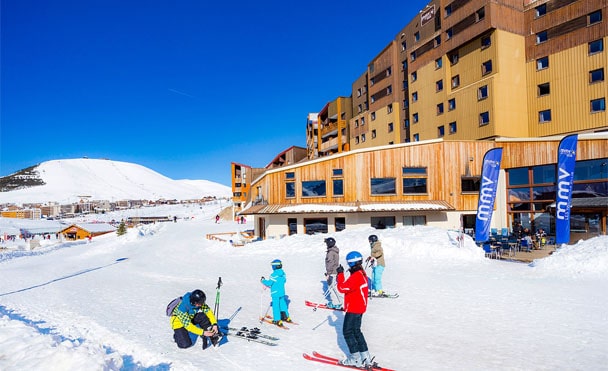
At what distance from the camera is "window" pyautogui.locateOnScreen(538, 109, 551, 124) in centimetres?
2916

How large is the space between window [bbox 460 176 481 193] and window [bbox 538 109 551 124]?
989 centimetres

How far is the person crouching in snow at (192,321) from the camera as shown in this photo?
21.9 ft

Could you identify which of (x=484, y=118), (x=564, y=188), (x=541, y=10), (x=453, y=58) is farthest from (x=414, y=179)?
(x=541, y=10)

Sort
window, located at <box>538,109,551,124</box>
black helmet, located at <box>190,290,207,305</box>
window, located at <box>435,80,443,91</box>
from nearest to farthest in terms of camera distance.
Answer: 1. black helmet, located at <box>190,290,207,305</box>
2. window, located at <box>538,109,551,124</box>
3. window, located at <box>435,80,443,91</box>

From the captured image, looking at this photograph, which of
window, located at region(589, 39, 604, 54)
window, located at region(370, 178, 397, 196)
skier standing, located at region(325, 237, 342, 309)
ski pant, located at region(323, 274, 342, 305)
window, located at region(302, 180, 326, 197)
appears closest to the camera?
ski pant, located at region(323, 274, 342, 305)

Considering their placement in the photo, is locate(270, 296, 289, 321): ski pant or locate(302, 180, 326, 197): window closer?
locate(270, 296, 289, 321): ski pant

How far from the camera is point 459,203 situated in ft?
84.2

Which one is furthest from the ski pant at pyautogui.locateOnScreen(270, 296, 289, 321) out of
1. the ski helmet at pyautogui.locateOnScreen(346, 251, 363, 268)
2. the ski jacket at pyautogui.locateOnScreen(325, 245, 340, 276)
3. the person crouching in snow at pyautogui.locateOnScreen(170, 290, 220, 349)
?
the ski helmet at pyautogui.locateOnScreen(346, 251, 363, 268)

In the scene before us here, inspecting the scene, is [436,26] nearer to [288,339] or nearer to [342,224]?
[342,224]

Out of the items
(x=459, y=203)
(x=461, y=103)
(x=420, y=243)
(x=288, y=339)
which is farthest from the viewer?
(x=461, y=103)

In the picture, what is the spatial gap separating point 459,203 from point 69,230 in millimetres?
62300

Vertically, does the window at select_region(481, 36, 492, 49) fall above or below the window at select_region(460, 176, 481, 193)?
above

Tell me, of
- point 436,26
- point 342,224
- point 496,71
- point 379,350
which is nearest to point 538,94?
point 496,71

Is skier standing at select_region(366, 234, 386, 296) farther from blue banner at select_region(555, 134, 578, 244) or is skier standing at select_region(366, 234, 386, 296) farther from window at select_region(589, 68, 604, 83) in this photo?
window at select_region(589, 68, 604, 83)
